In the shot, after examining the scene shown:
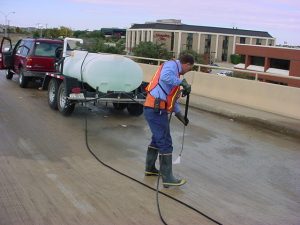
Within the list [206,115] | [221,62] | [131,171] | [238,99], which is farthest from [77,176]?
[221,62]

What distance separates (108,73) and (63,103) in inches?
60.1

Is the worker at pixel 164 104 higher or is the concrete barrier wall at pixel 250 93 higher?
the worker at pixel 164 104

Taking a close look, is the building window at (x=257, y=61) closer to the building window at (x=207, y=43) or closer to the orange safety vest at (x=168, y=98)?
the building window at (x=207, y=43)

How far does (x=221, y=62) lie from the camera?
556 feet

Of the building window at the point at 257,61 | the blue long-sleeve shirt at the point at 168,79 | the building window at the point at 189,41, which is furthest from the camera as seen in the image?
the building window at the point at 189,41

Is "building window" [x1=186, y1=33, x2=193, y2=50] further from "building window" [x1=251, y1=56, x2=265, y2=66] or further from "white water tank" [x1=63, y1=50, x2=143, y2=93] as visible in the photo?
"white water tank" [x1=63, y1=50, x2=143, y2=93]

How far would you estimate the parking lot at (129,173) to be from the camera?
518 cm

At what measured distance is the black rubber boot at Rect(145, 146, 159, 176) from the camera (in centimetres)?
654

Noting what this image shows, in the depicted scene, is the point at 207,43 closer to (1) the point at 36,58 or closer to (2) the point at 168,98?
(1) the point at 36,58

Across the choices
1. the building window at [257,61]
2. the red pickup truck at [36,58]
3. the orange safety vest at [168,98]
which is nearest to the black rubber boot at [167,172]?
the orange safety vest at [168,98]

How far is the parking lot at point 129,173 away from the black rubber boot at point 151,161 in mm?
126

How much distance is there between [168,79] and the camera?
5895 millimetres

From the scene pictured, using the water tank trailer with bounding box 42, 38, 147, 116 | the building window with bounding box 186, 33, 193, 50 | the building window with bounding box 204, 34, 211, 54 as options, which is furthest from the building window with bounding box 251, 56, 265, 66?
the water tank trailer with bounding box 42, 38, 147, 116

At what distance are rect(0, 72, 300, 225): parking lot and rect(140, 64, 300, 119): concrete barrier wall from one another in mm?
1795
